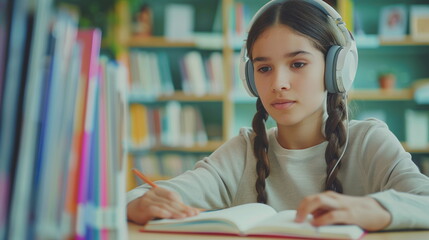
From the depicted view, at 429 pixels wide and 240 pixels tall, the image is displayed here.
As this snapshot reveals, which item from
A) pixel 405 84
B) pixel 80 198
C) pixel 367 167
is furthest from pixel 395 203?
pixel 405 84

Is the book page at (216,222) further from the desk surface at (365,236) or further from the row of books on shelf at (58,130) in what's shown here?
the row of books on shelf at (58,130)

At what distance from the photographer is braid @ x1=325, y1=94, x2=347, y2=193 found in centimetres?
129

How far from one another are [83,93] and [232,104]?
10.9ft

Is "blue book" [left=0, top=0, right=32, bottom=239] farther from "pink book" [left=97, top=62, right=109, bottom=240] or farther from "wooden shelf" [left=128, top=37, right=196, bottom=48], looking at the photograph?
"wooden shelf" [left=128, top=37, right=196, bottom=48]

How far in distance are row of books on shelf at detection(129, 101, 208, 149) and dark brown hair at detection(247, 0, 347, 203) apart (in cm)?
237

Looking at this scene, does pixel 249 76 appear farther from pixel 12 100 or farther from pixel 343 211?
pixel 12 100

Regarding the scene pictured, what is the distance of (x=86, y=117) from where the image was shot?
1.83 ft

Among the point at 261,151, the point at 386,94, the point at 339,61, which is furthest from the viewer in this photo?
the point at 386,94

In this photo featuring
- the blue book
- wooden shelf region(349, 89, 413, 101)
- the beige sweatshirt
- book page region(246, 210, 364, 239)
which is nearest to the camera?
the blue book

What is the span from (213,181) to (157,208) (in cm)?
32

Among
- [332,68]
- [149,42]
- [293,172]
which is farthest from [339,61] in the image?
[149,42]

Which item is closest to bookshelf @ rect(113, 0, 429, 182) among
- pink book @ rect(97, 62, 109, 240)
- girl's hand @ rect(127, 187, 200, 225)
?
girl's hand @ rect(127, 187, 200, 225)

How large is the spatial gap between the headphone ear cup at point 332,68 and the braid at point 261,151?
0.22 m

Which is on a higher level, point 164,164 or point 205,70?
point 205,70
